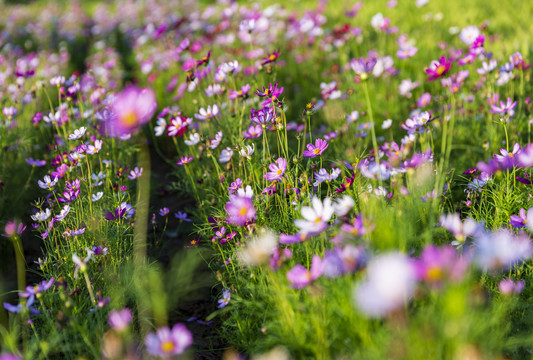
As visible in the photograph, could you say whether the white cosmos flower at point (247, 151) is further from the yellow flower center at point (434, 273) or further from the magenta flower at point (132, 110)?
the yellow flower center at point (434, 273)

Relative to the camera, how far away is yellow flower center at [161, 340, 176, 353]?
1027mm

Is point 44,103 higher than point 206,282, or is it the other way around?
point 44,103

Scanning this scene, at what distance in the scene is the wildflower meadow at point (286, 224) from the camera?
3.56ft

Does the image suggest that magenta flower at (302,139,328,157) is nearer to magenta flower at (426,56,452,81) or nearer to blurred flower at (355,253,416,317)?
magenta flower at (426,56,452,81)

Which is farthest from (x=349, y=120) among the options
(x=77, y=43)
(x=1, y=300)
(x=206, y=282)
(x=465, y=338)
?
(x=77, y=43)

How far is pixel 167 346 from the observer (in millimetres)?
1036

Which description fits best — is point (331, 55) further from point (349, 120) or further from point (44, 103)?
point (44, 103)

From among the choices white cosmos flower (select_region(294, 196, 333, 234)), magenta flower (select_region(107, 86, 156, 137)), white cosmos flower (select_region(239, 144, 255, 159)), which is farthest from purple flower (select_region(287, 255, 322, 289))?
white cosmos flower (select_region(239, 144, 255, 159))

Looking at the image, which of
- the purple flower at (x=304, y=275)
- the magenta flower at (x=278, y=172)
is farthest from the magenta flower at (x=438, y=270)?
the magenta flower at (x=278, y=172)

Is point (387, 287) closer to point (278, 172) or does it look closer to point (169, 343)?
point (169, 343)

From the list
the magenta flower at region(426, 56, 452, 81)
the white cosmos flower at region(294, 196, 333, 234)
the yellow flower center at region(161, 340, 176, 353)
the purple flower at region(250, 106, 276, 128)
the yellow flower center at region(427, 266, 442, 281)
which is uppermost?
the magenta flower at region(426, 56, 452, 81)

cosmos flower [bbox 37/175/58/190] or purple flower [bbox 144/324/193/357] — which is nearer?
purple flower [bbox 144/324/193/357]

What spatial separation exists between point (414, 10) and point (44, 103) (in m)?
4.04

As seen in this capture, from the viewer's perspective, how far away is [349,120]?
2781mm
